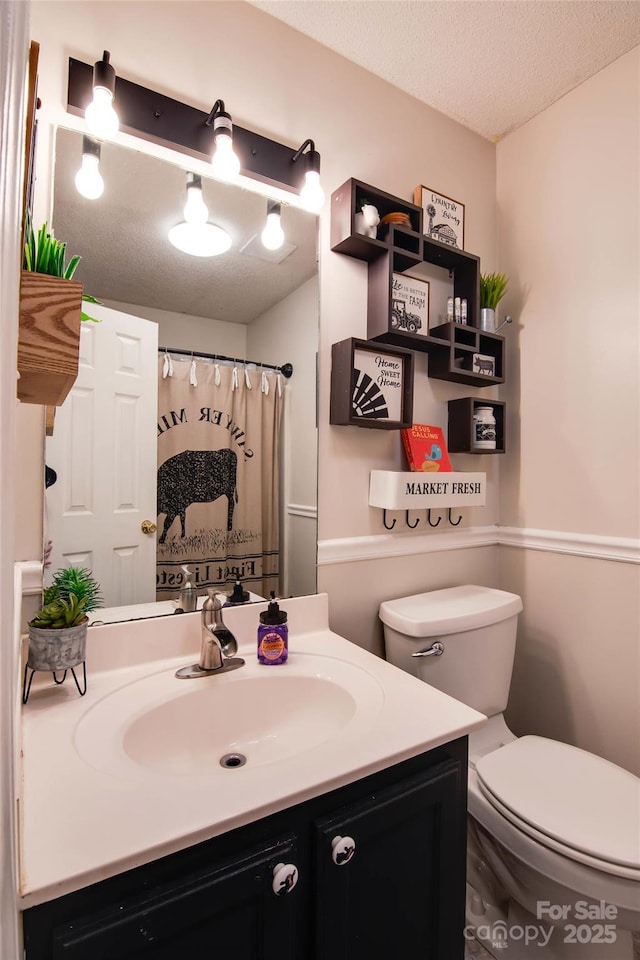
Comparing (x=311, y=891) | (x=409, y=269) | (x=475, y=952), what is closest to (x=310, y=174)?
(x=409, y=269)

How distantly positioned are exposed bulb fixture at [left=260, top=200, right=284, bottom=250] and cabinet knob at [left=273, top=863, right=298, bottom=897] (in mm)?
1333

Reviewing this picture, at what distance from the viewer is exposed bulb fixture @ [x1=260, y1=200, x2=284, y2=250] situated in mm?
1289

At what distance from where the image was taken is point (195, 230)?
1196mm

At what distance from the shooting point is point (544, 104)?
165cm

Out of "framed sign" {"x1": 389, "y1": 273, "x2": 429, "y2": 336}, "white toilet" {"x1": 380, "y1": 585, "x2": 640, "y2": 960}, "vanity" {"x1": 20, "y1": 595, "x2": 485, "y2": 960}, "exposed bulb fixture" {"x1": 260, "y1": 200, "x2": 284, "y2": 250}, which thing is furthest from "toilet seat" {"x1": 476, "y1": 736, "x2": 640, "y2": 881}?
"exposed bulb fixture" {"x1": 260, "y1": 200, "x2": 284, "y2": 250}

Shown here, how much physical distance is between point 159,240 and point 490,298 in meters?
1.13

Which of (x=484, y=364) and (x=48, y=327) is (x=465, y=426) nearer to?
(x=484, y=364)

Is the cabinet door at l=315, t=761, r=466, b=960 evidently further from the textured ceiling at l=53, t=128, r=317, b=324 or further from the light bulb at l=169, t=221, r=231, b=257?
the light bulb at l=169, t=221, r=231, b=257

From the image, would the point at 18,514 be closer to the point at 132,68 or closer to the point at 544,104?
the point at 132,68

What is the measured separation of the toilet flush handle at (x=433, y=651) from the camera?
128cm

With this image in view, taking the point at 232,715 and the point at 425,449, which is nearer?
the point at 232,715

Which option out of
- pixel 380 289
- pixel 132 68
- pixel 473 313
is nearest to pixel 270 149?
pixel 132 68

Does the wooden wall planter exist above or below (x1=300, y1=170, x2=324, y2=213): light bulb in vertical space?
below

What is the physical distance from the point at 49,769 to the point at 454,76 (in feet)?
6.77
